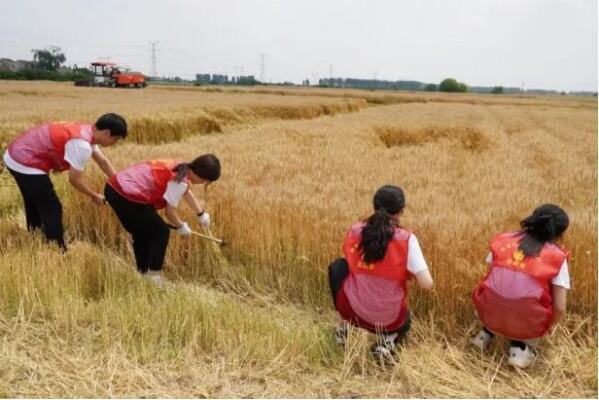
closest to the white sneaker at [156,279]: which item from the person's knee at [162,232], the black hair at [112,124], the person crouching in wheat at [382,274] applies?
the person's knee at [162,232]

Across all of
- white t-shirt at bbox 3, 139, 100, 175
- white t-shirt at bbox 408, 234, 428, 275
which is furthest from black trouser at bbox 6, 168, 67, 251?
white t-shirt at bbox 408, 234, 428, 275

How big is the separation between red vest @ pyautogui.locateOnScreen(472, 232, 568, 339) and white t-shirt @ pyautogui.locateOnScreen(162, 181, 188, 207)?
2417 mm

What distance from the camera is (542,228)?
3.10 metres

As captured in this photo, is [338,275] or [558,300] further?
[338,275]

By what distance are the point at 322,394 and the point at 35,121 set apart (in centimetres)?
1247

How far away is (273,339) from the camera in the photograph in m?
3.26

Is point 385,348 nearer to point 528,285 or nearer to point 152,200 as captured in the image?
point 528,285

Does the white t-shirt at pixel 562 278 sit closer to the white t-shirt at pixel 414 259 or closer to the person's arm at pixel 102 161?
the white t-shirt at pixel 414 259

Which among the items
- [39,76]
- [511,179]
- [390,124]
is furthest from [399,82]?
[511,179]

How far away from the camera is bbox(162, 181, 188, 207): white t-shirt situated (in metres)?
4.13

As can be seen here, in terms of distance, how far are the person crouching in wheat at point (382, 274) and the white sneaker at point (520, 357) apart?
658 millimetres

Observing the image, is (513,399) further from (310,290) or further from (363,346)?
(310,290)

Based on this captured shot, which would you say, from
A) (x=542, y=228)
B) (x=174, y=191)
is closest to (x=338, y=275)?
(x=542, y=228)

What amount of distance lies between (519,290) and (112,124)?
3512 millimetres
